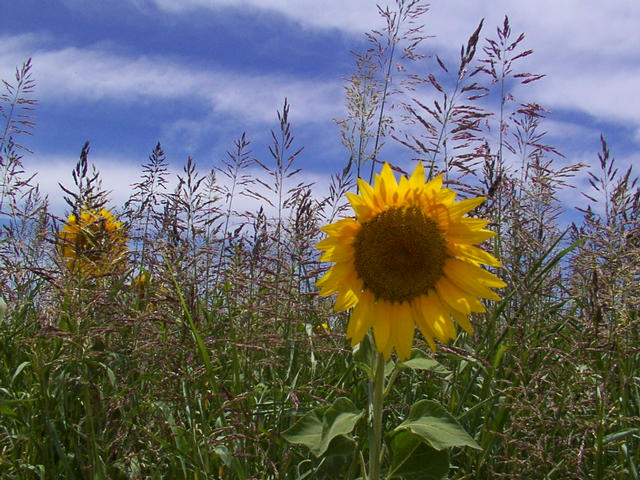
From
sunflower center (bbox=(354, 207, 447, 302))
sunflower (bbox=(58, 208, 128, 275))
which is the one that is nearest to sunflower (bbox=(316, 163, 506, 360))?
sunflower center (bbox=(354, 207, 447, 302))

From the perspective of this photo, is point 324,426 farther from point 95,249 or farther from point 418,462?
point 95,249

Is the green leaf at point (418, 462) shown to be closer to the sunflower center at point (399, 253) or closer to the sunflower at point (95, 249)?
the sunflower center at point (399, 253)

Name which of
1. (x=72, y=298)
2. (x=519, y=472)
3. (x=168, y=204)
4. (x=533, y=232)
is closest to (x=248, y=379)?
(x=72, y=298)

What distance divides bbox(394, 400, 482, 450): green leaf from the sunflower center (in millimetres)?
416

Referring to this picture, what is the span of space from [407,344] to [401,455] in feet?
1.14

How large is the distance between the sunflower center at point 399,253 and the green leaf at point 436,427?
1.36 ft

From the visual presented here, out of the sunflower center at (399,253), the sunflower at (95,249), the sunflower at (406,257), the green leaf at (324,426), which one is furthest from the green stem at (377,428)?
the sunflower at (95,249)

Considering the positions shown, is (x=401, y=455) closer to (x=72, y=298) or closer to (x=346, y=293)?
(x=346, y=293)

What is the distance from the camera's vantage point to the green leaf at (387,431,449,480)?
1708 mm

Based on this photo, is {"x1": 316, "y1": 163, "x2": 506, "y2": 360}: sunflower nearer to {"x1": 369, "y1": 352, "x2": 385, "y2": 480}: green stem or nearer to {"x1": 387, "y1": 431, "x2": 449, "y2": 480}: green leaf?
{"x1": 369, "y1": 352, "x2": 385, "y2": 480}: green stem

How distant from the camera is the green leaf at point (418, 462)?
1.71 meters

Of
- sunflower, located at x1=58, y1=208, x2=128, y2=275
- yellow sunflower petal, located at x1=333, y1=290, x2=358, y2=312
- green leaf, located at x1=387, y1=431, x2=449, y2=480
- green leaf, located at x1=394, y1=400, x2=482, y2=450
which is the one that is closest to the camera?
green leaf, located at x1=394, y1=400, x2=482, y2=450

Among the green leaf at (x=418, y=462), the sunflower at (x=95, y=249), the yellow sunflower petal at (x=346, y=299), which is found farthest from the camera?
the sunflower at (x=95, y=249)

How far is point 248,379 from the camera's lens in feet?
7.08
